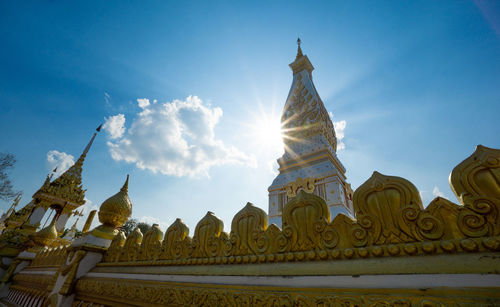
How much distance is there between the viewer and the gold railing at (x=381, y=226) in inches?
44.3

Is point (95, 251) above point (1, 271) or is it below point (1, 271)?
above

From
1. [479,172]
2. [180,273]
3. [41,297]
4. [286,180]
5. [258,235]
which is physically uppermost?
[286,180]

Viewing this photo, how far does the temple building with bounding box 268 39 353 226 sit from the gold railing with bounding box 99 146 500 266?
3785mm

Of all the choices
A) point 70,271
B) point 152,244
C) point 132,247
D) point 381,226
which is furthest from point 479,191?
point 70,271

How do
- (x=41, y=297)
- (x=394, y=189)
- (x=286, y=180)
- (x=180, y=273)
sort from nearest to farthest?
(x=394, y=189) < (x=180, y=273) < (x=41, y=297) < (x=286, y=180)

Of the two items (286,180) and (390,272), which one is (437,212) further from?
(286,180)

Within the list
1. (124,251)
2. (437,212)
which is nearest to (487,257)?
(437,212)

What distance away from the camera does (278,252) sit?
169cm

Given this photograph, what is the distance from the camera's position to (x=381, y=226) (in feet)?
4.44

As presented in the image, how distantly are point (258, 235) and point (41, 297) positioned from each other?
4765 millimetres

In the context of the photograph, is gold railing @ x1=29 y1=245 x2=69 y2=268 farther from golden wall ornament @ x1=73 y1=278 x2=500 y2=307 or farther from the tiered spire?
the tiered spire

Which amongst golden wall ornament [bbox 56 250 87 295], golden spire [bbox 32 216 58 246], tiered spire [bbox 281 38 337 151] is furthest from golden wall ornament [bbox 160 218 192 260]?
golden spire [bbox 32 216 58 246]

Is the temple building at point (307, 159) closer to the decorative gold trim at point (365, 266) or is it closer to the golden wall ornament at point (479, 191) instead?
the decorative gold trim at point (365, 266)

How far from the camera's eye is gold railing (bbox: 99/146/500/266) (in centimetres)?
112
